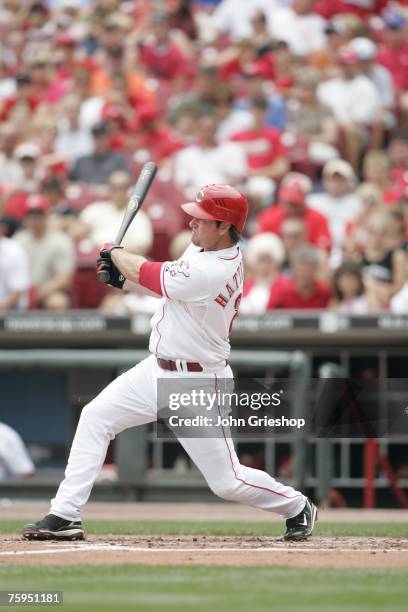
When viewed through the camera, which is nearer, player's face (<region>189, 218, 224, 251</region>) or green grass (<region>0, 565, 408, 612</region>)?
green grass (<region>0, 565, 408, 612</region>)

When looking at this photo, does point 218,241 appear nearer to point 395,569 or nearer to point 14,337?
point 395,569

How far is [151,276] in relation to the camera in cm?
644

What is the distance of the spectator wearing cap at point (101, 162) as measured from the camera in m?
14.0

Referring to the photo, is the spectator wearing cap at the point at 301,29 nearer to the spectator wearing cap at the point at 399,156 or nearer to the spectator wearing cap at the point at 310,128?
the spectator wearing cap at the point at 310,128

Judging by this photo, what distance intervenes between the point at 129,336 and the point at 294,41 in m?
5.87

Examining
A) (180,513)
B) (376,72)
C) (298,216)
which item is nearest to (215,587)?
(180,513)

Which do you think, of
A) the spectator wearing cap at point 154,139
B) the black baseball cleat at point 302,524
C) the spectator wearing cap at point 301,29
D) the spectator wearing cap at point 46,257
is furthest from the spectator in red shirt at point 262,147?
the black baseball cleat at point 302,524

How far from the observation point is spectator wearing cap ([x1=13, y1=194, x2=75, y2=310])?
12.2m

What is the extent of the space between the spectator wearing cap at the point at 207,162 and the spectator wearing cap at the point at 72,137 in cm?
149

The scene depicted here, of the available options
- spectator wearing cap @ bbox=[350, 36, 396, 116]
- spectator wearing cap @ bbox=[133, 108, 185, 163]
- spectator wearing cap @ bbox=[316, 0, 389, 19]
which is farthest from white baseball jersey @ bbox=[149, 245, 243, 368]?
spectator wearing cap @ bbox=[316, 0, 389, 19]

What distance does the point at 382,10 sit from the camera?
16344mm

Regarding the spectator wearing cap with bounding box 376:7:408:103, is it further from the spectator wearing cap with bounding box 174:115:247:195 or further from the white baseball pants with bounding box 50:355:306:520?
the white baseball pants with bounding box 50:355:306:520

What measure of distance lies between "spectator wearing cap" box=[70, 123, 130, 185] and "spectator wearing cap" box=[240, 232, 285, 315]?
2.49 m

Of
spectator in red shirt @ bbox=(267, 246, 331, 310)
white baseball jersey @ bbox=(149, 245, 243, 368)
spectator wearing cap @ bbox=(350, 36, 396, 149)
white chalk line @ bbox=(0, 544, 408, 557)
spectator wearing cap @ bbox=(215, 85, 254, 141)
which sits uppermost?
spectator wearing cap @ bbox=(350, 36, 396, 149)
